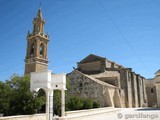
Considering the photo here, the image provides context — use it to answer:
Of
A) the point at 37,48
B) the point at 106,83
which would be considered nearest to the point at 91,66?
the point at 106,83

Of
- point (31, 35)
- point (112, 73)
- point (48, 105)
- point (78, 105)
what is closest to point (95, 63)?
point (112, 73)

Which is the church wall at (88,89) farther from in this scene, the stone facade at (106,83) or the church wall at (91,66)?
the church wall at (91,66)

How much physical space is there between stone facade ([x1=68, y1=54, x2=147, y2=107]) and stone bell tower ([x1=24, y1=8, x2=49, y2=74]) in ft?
27.0

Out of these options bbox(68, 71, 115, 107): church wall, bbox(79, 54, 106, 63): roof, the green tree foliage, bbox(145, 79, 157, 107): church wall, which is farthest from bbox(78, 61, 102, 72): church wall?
the green tree foliage

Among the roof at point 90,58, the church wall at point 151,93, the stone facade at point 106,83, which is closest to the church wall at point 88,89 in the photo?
the stone facade at point 106,83

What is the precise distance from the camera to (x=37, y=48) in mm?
41125

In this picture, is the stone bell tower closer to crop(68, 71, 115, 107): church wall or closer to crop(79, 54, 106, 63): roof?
crop(79, 54, 106, 63): roof

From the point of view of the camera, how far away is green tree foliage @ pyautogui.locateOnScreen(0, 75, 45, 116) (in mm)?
15758

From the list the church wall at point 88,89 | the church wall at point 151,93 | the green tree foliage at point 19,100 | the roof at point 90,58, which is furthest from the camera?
the church wall at point 151,93

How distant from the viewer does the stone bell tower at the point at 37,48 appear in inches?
1591

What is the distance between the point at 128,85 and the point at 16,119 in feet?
103

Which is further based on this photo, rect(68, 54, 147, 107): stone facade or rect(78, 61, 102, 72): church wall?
rect(78, 61, 102, 72): church wall

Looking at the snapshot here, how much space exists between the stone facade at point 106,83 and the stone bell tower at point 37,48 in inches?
325

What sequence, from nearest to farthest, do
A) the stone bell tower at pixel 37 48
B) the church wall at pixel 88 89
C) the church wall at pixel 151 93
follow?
the church wall at pixel 88 89 < the stone bell tower at pixel 37 48 < the church wall at pixel 151 93
